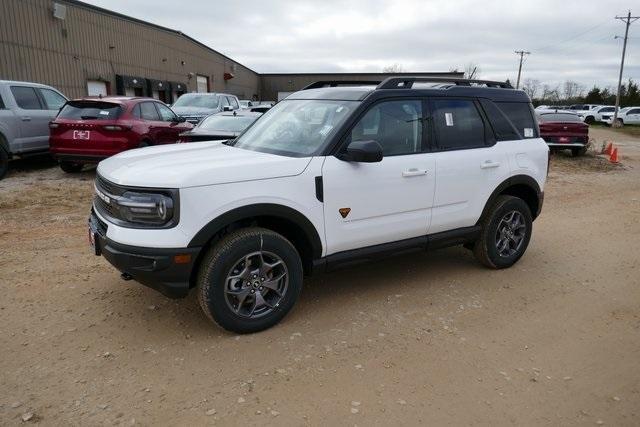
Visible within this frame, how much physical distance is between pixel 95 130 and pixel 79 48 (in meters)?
16.3

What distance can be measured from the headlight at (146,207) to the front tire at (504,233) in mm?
3137

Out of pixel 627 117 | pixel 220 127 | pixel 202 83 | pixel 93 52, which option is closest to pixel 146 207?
pixel 220 127

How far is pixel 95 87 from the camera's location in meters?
24.1

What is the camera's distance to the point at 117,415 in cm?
274

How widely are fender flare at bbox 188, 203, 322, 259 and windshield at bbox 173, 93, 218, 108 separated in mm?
11875

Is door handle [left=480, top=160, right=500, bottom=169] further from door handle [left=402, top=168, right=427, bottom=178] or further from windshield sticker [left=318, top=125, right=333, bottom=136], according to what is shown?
windshield sticker [left=318, top=125, right=333, bottom=136]

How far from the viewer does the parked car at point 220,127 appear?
27.9ft

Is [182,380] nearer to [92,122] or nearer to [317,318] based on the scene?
[317,318]

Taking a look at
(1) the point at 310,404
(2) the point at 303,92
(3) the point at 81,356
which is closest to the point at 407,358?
(1) the point at 310,404

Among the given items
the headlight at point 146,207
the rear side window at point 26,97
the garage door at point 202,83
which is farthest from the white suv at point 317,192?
the garage door at point 202,83

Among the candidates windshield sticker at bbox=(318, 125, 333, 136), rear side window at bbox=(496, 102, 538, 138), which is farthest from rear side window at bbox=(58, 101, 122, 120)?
rear side window at bbox=(496, 102, 538, 138)

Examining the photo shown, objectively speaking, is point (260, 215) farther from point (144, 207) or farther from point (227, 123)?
point (227, 123)

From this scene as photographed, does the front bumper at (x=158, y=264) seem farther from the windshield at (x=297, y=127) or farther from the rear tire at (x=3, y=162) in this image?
the rear tire at (x=3, y=162)

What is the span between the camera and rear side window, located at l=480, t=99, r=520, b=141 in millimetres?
4859
